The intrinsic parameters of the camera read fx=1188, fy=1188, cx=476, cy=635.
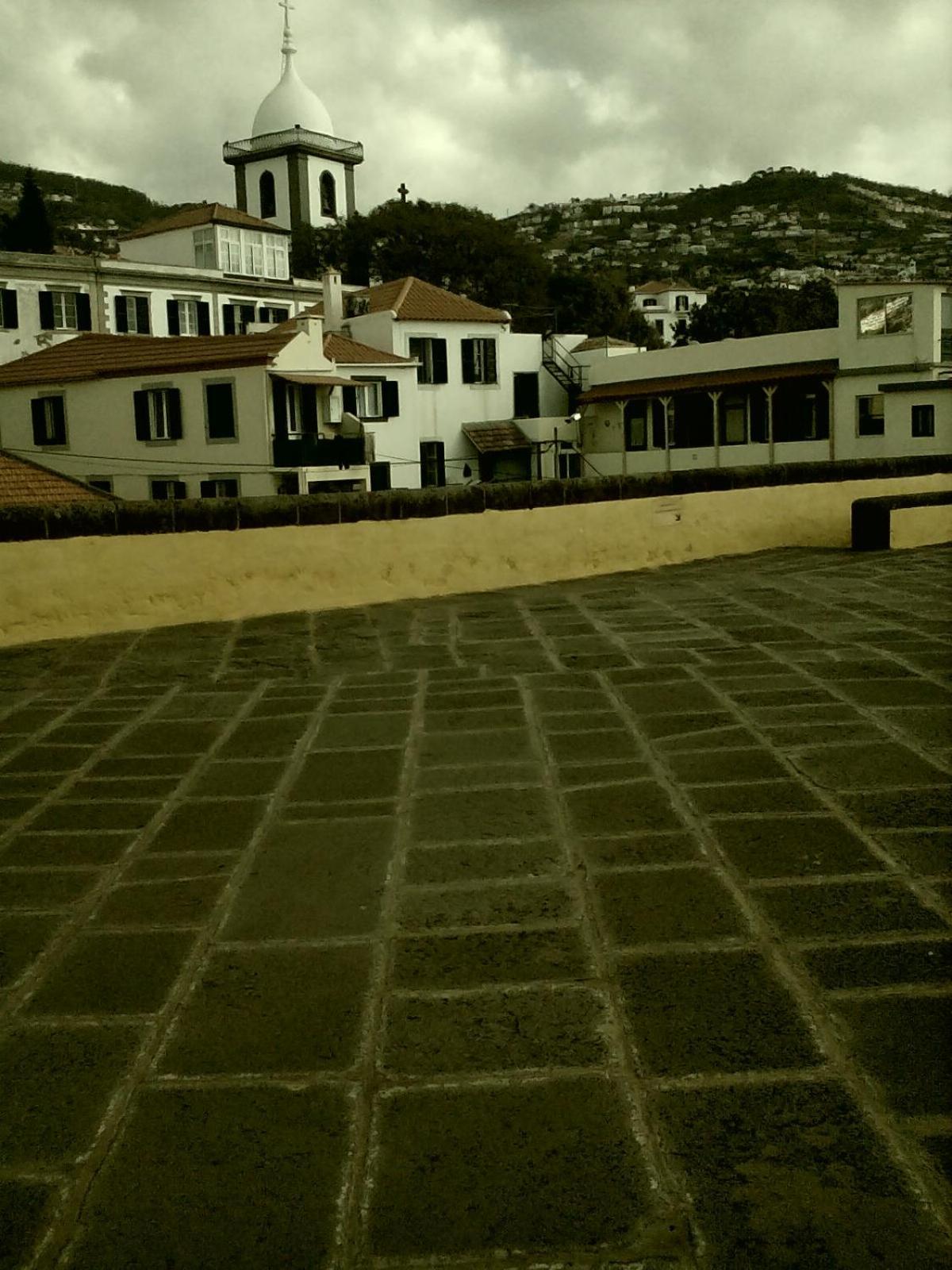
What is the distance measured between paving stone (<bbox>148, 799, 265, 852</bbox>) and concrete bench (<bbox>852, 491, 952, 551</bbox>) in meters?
8.71

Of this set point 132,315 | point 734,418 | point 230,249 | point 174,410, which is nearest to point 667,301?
point 230,249

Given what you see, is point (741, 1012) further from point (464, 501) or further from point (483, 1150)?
point (464, 501)

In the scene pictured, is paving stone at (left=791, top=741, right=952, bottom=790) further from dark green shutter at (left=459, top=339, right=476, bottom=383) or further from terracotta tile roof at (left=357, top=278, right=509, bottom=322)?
dark green shutter at (left=459, top=339, right=476, bottom=383)

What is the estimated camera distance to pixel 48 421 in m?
31.0

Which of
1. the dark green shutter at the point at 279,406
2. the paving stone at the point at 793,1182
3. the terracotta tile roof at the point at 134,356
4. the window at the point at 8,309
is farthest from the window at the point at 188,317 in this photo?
the paving stone at the point at 793,1182

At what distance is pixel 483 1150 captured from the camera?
2.12 meters

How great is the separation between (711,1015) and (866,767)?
194cm

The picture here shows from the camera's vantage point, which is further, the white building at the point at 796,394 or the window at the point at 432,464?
the window at the point at 432,464

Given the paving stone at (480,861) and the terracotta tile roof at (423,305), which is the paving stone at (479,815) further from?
the terracotta tile roof at (423,305)

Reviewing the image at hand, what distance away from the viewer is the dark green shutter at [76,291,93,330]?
36812 mm

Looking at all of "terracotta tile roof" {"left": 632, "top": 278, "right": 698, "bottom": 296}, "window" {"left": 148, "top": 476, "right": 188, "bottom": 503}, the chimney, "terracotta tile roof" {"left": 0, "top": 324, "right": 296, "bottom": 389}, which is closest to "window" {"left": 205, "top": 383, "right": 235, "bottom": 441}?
"terracotta tile roof" {"left": 0, "top": 324, "right": 296, "bottom": 389}

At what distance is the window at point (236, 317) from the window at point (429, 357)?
8224 mm

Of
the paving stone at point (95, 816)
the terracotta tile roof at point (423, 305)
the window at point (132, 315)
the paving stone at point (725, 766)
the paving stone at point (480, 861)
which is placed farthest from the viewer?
the window at point (132, 315)

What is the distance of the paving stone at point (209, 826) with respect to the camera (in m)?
3.80
